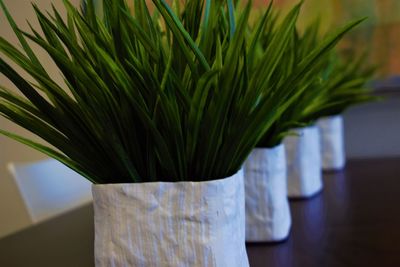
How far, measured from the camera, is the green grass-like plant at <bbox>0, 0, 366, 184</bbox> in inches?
15.9

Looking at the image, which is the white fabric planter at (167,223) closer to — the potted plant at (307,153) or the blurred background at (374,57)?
the potted plant at (307,153)

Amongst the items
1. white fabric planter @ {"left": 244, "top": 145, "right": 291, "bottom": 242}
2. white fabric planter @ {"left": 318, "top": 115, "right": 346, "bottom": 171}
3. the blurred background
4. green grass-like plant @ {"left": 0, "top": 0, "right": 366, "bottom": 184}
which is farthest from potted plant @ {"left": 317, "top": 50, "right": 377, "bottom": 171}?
green grass-like plant @ {"left": 0, "top": 0, "right": 366, "bottom": 184}

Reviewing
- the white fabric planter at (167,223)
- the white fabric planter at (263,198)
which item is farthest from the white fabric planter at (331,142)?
the white fabric planter at (167,223)

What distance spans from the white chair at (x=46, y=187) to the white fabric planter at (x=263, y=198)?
698 mm

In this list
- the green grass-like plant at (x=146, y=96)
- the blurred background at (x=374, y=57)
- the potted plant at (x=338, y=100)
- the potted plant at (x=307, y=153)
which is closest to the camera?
the green grass-like plant at (x=146, y=96)

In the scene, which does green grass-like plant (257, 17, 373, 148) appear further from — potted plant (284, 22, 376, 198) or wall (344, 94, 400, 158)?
wall (344, 94, 400, 158)

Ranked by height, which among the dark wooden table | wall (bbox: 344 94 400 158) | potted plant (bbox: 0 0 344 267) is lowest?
the dark wooden table

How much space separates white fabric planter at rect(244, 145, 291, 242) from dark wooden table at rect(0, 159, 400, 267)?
2cm

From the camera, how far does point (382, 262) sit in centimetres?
57

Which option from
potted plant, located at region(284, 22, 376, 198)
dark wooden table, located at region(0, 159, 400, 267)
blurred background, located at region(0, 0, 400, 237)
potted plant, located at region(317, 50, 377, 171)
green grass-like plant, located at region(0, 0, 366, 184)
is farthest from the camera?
blurred background, located at region(0, 0, 400, 237)

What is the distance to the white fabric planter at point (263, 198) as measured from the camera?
2.13 feet

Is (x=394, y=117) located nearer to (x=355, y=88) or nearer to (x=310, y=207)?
(x=355, y=88)

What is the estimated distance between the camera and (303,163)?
0.88 meters

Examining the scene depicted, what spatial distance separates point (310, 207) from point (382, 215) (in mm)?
125
